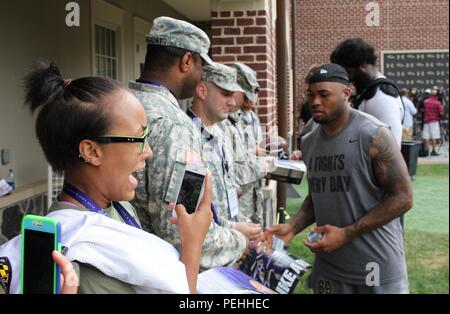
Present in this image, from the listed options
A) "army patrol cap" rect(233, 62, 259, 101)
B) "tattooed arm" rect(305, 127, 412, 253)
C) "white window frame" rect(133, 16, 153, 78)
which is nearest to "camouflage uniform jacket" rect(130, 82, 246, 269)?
"tattooed arm" rect(305, 127, 412, 253)

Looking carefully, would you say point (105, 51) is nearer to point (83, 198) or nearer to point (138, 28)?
point (138, 28)

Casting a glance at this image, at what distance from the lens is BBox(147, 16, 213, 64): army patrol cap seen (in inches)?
96.8

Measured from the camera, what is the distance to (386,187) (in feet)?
9.94

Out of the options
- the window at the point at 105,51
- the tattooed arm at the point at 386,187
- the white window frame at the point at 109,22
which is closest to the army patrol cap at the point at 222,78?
the tattooed arm at the point at 386,187

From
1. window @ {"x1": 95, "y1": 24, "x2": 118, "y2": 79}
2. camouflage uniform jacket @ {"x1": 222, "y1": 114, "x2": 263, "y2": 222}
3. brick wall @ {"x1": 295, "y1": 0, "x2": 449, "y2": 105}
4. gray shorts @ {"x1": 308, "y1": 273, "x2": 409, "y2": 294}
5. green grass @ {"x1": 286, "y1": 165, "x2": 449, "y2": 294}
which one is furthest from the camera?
brick wall @ {"x1": 295, "y1": 0, "x2": 449, "y2": 105}

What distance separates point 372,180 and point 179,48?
131 centimetres

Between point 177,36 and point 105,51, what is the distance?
3579 mm

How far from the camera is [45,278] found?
1.27 m

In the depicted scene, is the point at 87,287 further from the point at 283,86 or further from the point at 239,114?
the point at 283,86

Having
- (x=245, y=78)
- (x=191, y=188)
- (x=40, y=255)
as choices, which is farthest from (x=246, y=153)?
(x=40, y=255)

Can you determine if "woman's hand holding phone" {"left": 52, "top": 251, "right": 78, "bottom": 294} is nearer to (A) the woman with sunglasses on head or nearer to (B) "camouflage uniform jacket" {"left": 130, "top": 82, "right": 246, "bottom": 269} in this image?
(A) the woman with sunglasses on head

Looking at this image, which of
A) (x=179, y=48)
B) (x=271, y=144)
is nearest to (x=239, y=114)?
(x=271, y=144)

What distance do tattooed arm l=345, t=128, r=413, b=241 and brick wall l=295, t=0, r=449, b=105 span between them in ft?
46.1
